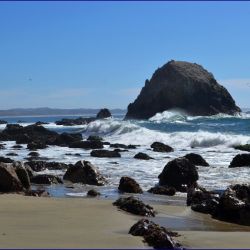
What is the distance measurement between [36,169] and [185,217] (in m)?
9.73

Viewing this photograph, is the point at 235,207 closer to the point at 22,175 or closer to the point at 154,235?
the point at 154,235

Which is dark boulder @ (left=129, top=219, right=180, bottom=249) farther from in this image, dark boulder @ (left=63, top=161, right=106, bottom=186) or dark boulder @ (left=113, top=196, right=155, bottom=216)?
dark boulder @ (left=63, top=161, right=106, bottom=186)

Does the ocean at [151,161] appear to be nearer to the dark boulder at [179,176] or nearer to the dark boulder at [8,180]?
the dark boulder at [179,176]

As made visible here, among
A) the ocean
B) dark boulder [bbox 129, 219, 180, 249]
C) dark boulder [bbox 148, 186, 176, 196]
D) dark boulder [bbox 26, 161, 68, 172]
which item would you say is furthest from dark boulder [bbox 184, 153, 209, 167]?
dark boulder [bbox 129, 219, 180, 249]

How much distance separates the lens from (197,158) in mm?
21125

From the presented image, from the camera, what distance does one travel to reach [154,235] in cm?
735

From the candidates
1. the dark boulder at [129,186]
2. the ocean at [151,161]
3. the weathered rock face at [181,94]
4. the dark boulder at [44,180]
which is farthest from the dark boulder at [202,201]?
the weathered rock face at [181,94]

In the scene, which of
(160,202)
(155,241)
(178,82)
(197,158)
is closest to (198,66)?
(178,82)

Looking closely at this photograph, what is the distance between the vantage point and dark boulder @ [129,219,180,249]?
7199 millimetres

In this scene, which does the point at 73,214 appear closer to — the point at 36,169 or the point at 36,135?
the point at 36,169

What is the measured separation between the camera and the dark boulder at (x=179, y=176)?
15.5 m

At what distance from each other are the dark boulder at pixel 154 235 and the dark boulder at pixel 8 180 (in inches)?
235

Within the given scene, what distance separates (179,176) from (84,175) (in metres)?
2.85

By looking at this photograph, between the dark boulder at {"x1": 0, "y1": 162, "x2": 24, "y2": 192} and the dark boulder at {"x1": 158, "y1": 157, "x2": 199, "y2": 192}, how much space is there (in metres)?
4.46
